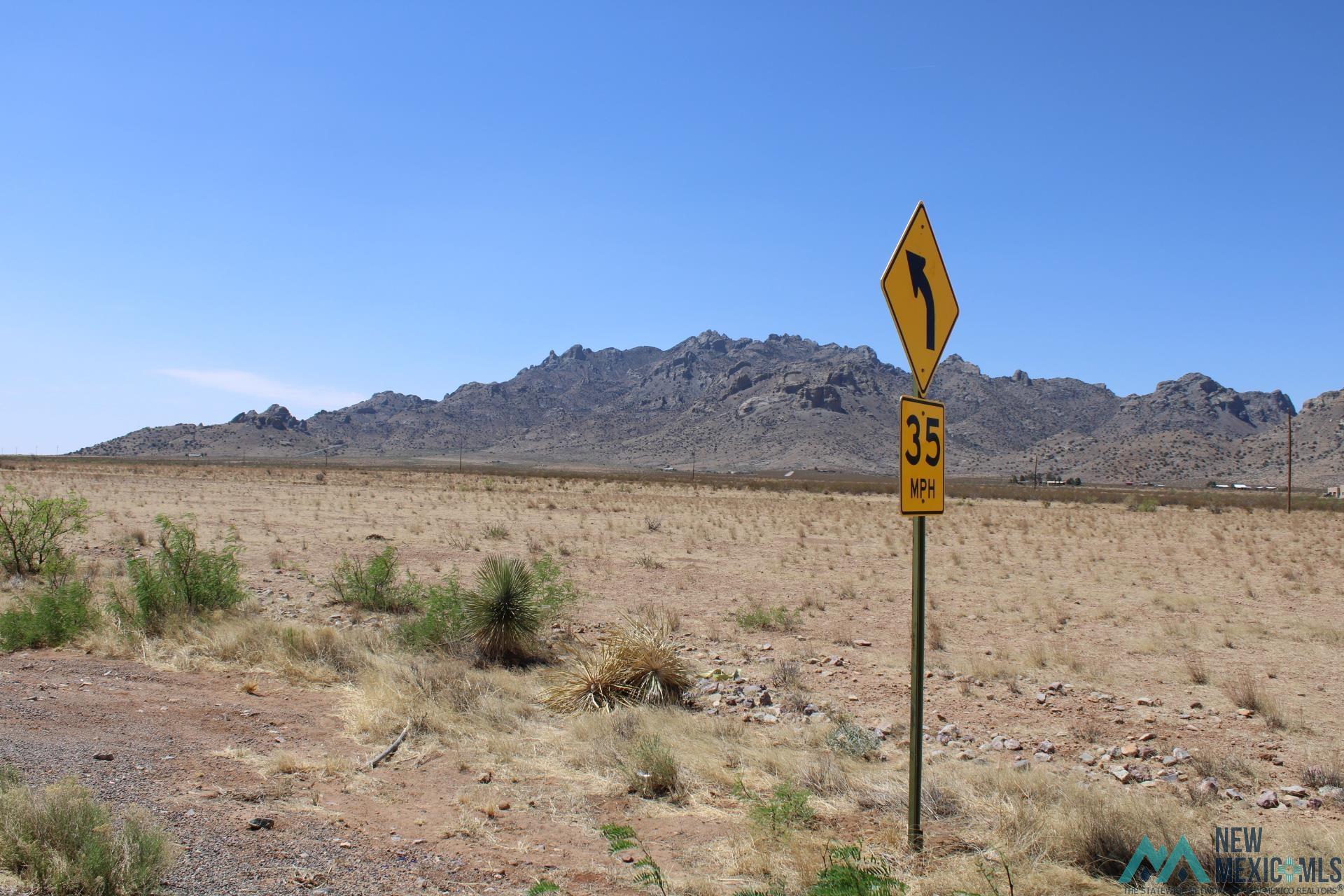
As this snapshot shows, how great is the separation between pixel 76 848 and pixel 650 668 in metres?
6.14

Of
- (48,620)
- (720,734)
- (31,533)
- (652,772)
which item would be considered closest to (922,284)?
(652,772)

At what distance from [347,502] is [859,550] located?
27.9 m

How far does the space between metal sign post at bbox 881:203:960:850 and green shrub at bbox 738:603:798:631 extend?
952 cm

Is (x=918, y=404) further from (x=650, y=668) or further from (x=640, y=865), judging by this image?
(x=650, y=668)

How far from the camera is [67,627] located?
1123 cm

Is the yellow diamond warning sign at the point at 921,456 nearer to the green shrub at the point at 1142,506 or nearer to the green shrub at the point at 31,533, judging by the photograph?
the green shrub at the point at 31,533

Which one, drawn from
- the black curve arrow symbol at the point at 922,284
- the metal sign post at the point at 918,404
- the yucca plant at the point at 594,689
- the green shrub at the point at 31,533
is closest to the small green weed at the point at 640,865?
the metal sign post at the point at 918,404

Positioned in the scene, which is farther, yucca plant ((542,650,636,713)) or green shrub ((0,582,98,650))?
green shrub ((0,582,98,650))

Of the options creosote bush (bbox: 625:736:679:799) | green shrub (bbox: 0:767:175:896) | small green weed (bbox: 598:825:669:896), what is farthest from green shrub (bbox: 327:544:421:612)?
small green weed (bbox: 598:825:669:896)

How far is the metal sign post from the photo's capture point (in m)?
4.99

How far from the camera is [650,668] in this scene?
32.9 feet

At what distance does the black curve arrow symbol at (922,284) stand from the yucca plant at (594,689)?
5526mm

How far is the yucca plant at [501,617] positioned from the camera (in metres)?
11.9

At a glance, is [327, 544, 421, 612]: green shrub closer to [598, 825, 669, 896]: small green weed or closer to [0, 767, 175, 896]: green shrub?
[0, 767, 175, 896]: green shrub
